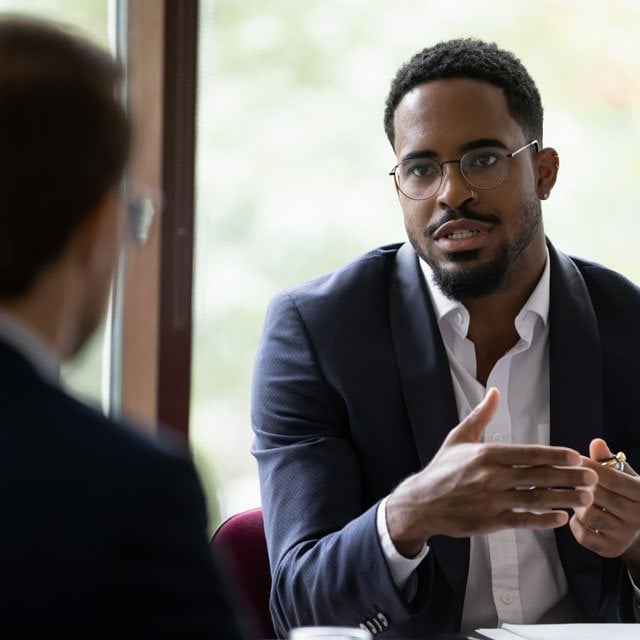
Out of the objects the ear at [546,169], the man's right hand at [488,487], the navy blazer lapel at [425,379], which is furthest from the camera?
the ear at [546,169]

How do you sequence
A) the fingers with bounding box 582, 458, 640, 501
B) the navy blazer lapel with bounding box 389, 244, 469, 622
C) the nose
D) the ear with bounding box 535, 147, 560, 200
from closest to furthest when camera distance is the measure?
1. the fingers with bounding box 582, 458, 640, 501
2. the navy blazer lapel with bounding box 389, 244, 469, 622
3. the nose
4. the ear with bounding box 535, 147, 560, 200

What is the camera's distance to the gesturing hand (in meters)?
1.81

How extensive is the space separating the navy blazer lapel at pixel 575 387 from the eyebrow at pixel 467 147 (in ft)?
0.91

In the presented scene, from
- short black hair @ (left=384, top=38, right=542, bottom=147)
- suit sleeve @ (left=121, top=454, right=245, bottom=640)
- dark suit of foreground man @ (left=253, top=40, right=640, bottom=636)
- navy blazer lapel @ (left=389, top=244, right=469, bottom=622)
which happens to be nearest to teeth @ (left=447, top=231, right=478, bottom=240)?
dark suit of foreground man @ (left=253, top=40, right=640, bottom=636)

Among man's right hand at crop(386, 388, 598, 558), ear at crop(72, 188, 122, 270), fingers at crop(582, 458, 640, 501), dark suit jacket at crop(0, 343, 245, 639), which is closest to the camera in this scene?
dark suit jacket at crop(0, 343, 245, 639)

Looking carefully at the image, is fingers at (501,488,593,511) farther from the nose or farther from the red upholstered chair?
the nose

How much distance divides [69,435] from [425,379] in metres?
1.24

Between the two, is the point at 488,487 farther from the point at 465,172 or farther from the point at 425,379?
the point at 465,172

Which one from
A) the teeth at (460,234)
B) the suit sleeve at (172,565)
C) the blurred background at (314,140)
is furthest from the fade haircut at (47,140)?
the blurred background at (314,140)

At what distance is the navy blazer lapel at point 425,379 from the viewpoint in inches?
76.7

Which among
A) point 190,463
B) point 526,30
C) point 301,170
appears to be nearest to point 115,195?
point 190,463

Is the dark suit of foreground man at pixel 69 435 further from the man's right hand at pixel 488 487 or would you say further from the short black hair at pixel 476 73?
the short black hair at pixel 476 73

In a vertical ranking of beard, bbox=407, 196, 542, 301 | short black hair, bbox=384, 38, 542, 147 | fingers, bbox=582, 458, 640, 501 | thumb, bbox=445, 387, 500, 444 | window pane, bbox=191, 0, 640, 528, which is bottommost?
fingers, bbox=582, 458, 640, 501

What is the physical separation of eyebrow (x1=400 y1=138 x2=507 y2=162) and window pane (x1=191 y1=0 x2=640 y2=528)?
1176 millimetres
